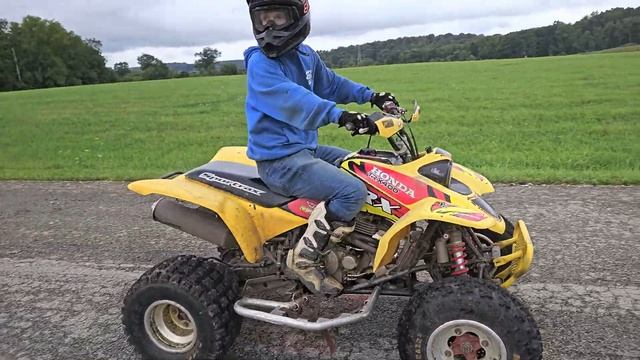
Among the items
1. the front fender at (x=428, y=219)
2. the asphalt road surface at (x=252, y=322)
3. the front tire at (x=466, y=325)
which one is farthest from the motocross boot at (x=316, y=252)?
the front tire at (x=466, y=325)

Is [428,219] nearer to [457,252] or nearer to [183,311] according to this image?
[457,252]

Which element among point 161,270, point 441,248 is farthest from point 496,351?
point 161,270

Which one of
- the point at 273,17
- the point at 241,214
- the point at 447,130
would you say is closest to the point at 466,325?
the point at 241,214

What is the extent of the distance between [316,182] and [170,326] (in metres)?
1.43

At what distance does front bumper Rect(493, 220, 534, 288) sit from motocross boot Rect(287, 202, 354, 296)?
990 mm

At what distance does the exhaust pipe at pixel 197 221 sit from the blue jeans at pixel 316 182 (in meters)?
0.45

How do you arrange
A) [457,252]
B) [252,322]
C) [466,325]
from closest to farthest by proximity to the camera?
[466,325] → [457,252] → [252,322]

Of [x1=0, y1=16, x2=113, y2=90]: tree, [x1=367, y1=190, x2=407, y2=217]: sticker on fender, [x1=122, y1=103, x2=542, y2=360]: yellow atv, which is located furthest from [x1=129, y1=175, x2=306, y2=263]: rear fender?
[x1=0, y1=16, x2=113, y2=90]: tree

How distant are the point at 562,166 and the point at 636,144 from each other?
245 cm

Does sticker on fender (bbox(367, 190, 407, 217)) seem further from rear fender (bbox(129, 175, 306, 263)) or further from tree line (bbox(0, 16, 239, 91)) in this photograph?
tree line (bbox(0, 16, 239, 91))

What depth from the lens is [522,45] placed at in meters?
60.9

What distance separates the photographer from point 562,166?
27.8 feet

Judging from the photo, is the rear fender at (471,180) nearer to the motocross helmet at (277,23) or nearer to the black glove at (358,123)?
the black glove at (358,123)

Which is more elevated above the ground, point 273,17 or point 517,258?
point 273,17
